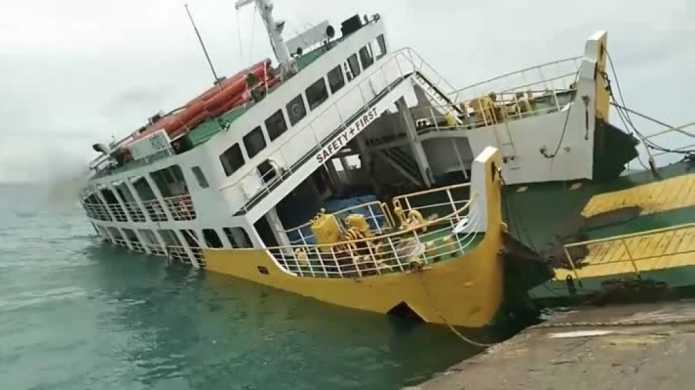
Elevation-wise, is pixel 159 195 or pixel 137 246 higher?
pixel 159 195

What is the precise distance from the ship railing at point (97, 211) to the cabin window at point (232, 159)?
13.0 metres

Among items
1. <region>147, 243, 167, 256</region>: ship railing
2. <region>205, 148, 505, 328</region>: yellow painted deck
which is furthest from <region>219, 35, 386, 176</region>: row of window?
<region>147, 243, 167, 256</region>: ship railing

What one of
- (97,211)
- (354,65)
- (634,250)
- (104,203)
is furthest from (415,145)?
(97,211)

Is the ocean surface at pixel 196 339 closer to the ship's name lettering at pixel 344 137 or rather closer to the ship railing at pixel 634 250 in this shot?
the ship railing at pixel 634 250

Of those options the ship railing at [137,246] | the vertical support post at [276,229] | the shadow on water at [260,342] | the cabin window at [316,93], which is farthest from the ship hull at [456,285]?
the ship railing at [137,246]

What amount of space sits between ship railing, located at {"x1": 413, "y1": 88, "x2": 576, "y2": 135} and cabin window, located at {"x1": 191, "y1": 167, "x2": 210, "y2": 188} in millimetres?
6859

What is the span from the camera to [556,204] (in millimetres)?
16234

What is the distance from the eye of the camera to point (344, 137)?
16812 millimetres

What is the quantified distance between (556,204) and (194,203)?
30.2 feet

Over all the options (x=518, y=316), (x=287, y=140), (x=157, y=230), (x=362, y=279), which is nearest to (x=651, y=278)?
(x=518, y=316)

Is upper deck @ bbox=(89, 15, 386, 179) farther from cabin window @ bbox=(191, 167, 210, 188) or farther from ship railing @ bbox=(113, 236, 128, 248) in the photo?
ship railing @ bbox=(113, 236, 128, 248)

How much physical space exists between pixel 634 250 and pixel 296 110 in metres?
8.87

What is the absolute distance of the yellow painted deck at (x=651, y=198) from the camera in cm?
1399

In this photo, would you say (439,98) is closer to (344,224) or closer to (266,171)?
(344,224)
